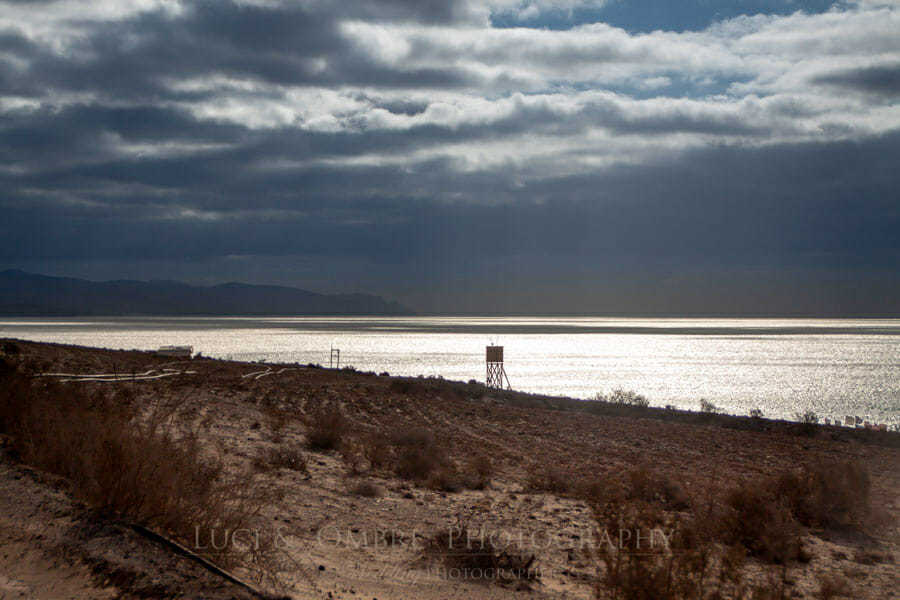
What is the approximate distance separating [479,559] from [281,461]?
5.39m

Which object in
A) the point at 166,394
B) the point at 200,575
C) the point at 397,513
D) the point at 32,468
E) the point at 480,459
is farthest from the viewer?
the point at 166,394

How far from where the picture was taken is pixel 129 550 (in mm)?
5859

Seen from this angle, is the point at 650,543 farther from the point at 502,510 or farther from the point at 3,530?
the point at 3,530

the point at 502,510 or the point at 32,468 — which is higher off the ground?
the point at 32,468

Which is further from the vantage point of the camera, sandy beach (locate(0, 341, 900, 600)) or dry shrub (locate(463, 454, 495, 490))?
dry shrub (locate(463, 454, 495, 490))

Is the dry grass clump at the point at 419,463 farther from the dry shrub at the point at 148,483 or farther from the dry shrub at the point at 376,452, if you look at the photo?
the dry shrub at the point at 148,483

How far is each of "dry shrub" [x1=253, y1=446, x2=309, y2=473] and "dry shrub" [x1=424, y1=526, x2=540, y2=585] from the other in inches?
165

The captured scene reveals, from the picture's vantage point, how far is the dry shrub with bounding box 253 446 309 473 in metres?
11.0

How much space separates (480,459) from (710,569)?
20.8 ft

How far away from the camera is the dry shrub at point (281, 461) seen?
11008 millimetres

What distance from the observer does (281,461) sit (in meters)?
11.6

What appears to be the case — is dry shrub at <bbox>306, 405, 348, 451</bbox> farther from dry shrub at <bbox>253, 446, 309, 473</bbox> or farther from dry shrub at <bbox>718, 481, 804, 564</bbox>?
dry shrub at <bbox>718, 481, 804, 564</bbox>

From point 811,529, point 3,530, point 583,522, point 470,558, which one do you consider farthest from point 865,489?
point 3,530

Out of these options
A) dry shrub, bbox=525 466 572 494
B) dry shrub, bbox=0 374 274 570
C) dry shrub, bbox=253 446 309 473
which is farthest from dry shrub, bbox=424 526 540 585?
dry shrub, bbox=253 446 309 473
